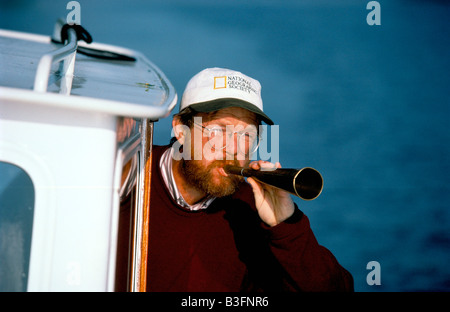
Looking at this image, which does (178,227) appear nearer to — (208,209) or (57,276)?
(208,209)

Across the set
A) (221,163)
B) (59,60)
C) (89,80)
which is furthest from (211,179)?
(59,60)

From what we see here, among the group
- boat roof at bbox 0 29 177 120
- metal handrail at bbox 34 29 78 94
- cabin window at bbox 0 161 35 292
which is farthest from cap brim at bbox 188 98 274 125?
cabin window at bbox 0 161 35 292

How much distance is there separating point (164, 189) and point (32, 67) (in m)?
1.20

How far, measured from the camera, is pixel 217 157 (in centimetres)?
228

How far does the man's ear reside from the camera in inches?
98.6

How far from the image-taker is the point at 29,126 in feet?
3.03

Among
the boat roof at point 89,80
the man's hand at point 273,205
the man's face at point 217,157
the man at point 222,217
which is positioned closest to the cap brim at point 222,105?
the man at point 222,217

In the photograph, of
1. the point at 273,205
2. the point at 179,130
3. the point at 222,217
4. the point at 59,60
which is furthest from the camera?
the point at 179,130

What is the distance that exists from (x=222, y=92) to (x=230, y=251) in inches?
43.2

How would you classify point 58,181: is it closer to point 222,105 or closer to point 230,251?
point 222,105

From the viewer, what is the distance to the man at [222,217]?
2027 millimetres

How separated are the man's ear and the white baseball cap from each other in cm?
21

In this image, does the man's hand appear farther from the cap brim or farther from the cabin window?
the cabin window
